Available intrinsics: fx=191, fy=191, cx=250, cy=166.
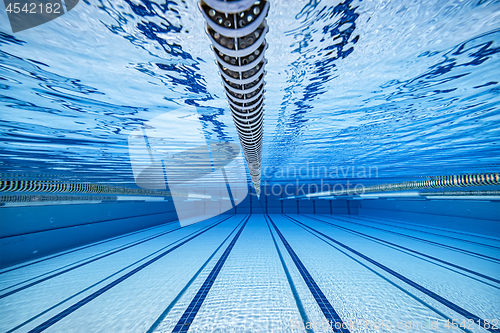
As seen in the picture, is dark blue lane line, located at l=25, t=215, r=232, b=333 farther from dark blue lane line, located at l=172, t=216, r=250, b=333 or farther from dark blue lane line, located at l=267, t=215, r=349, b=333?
dark blue lane line, located at l=267, t=215, r=349, b=333

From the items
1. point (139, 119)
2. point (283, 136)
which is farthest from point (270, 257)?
point (139, 119)

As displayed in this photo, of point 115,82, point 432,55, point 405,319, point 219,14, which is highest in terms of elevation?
point 115,82

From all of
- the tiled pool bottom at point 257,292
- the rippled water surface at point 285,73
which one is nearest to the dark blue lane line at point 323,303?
the tiled pool bottom at point 257,292

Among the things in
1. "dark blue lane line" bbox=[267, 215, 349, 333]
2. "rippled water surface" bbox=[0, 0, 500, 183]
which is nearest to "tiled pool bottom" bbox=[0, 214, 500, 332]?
"dark blue lane line" bbox=[267, 215, 349, 333]

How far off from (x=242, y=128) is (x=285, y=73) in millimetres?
853

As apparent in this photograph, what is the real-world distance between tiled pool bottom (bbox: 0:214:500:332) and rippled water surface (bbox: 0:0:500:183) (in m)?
2.68

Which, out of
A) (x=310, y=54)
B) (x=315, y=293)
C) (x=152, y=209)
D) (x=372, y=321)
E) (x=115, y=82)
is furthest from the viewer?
(x=152, y=209)

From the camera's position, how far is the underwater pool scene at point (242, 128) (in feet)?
5.19

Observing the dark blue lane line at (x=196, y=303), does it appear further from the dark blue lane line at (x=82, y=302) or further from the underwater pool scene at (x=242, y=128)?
the dark blue lane line at (x=82, y=302)

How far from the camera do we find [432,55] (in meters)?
2.00

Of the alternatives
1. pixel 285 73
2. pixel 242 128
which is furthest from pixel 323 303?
pixel 285 73

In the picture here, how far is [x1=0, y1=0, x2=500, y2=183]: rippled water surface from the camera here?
1.59 m

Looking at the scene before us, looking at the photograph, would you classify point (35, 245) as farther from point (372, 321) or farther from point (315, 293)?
point (372, 321)

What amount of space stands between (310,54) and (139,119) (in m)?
2.89
